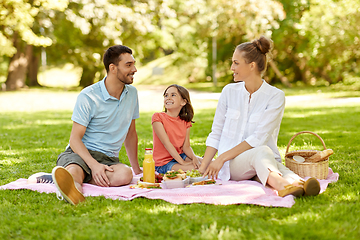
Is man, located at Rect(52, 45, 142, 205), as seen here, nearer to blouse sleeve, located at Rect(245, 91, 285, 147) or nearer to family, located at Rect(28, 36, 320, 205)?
family, located at Rect(28, 36, 320, 205)

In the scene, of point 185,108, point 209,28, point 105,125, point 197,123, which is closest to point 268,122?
point 185,108

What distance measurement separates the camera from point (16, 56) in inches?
975

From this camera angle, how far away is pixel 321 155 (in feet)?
13.0

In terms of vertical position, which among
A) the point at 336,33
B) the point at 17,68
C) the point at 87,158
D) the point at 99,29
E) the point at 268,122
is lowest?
the point at 87,158

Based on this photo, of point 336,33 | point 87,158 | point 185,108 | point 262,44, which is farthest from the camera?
point 336,33

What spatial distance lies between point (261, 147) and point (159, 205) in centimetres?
114

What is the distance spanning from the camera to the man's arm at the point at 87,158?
12.5 feet

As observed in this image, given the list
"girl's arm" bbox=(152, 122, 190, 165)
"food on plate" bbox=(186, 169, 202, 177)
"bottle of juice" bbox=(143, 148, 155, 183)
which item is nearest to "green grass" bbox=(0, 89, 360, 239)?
"bottle of juice" bbox=(143, 148, 155, 183)

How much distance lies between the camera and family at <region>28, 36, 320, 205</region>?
3.83 metres

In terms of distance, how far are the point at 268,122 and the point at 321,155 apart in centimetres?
66

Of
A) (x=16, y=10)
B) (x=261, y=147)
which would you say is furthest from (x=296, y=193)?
(x=16, y=10)

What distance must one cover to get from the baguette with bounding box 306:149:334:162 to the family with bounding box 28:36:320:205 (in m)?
0.36

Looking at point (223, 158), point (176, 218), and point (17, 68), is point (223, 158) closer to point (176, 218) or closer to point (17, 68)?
point (176, 218)

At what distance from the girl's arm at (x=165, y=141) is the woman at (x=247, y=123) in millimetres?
453
